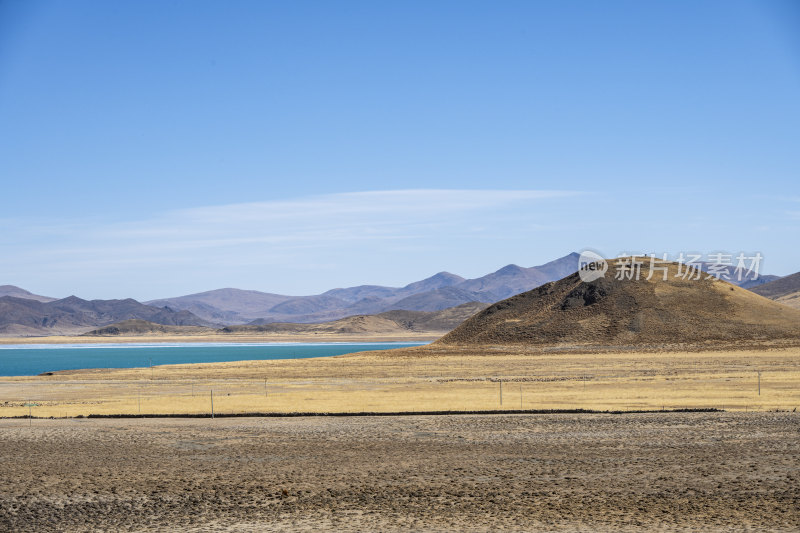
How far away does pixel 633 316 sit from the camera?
126812 millimetres

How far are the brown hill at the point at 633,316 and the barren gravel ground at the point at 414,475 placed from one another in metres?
87.6

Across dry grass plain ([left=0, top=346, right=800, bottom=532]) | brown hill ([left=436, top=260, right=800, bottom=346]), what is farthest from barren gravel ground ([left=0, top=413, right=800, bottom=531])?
brown hill ([left=436, top=260, right=800, bottom=346])

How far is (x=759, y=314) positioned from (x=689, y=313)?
431 inches

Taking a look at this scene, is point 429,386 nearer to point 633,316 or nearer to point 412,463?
point 412,463

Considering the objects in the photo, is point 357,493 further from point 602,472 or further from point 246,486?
point 602,472

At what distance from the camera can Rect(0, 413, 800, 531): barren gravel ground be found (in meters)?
17.2

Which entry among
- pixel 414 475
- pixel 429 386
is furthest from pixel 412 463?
pixel 429 386

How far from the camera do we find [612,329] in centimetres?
12319

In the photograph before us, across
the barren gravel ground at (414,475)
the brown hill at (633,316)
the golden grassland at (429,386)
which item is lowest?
the golden grassland at (429,386)

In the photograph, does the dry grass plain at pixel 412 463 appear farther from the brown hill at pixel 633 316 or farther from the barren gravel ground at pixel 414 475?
the brown hill at pixel 633 316

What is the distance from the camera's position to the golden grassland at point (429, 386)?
138 feet

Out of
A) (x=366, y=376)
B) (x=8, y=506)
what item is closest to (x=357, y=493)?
(x=8, y=506)

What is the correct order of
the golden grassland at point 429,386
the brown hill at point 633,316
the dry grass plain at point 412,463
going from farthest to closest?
the brown hill at point 633,316, the golden grassland at point 429,386, the dry grass plain at point 412,463

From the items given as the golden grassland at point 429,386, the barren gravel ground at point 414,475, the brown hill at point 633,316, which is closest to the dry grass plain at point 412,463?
the barren gravel ground at point 414,475
